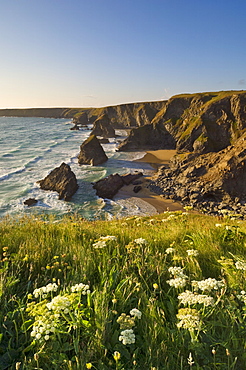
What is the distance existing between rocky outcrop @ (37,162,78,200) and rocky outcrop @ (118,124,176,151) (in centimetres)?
3575

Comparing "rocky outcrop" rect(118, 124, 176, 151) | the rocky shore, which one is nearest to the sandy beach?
the rocky shore

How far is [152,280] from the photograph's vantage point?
356cm

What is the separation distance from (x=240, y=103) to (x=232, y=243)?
231 ft

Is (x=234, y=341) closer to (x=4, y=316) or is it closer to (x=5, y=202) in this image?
(x=4, y=316)

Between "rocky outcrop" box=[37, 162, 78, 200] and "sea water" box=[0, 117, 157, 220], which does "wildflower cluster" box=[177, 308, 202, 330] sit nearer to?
"sea water" box=[0, 117, 157, 220]

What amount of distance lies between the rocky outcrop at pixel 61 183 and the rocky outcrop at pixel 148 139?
3575 cm

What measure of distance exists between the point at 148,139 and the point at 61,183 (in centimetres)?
4590

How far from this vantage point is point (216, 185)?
31188mm

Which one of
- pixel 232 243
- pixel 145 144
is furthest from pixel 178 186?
pixel 145 144

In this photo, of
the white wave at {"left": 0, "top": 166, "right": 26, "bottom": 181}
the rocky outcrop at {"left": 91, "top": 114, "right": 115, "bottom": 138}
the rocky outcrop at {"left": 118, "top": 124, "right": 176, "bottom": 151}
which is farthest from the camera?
the rocky outcrop at {"left": 91, "top": 114, "right": 115, "bottom": 138}

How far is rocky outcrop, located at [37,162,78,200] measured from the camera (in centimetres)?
3269

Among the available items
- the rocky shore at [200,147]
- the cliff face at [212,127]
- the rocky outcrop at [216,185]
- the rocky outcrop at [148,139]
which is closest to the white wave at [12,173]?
the rocky shore at [200,147]

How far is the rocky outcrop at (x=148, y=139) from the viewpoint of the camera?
229 ft

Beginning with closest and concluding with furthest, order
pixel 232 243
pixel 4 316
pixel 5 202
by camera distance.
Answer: pixel 4 316 < pixel 232 243 < pixel 5 202
